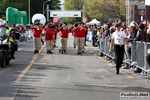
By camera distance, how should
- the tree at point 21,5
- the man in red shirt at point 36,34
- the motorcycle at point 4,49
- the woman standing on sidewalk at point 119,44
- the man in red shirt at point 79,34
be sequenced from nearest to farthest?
the woman standing on sidewalk at point 119,44, the motorcycle at point 4,49, the man in red shirt at point 79,34, the man in red shirt at point 36,34, the tree at point 21,5

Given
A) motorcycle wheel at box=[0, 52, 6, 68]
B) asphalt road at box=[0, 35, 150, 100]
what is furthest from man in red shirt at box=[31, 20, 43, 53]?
asphalt road at box=[0, 35, 150, 100]

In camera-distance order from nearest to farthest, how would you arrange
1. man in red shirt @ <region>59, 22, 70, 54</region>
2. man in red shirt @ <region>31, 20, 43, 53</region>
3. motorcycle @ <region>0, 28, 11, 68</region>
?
1. motorcycle @ <region>0, 28, 11, 68</region>
2. man in red shirt @ <region>31, 20, 43, 53</region>
3. man in red shirt @ <region>59, 22, 70, 54</region>

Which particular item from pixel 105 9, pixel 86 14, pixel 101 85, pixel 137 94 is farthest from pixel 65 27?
pixel 86 14

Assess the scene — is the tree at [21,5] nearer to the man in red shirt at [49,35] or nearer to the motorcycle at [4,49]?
the man in red shirt at [49,35]

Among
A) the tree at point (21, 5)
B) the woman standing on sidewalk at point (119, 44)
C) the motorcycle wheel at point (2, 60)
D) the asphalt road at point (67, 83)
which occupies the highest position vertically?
the tree at point (21, 5)

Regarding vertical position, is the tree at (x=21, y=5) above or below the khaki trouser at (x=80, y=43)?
above

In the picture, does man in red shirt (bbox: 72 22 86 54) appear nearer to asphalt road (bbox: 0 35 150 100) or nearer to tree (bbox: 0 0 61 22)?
asphalt road (bbox: 0 35 150 100)

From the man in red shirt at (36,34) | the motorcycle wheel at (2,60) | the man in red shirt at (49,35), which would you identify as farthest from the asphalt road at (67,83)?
the man in red shirt at (36,34)

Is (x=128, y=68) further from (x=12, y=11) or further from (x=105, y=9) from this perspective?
(x=105, y=9)

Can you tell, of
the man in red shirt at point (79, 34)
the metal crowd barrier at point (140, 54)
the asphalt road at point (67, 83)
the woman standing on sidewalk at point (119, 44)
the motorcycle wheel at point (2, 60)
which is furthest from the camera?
the man in red shirt at point (79, 34)

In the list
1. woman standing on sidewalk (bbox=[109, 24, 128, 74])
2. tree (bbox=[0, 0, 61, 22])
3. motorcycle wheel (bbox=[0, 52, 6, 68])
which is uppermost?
tree (bbox=[0, 0, 61, 22])

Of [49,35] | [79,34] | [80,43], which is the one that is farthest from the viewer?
[49,35]

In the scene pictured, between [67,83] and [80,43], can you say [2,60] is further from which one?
[80,43]

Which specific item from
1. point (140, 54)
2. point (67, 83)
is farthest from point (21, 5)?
point (67, 83)
